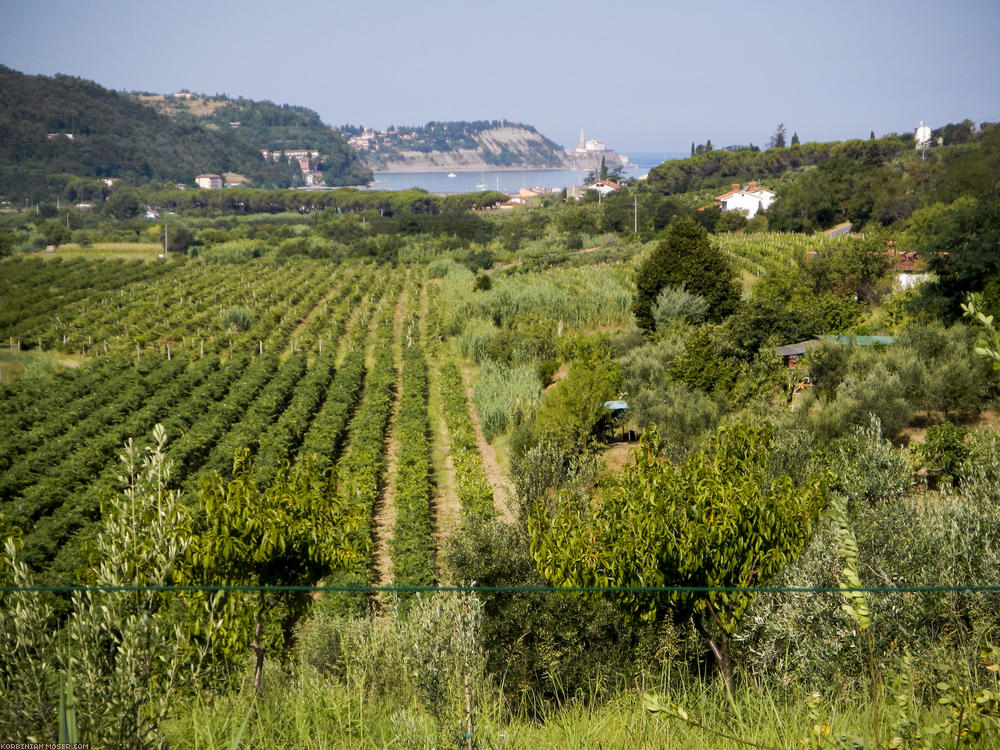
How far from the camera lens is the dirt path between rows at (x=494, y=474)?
1722cm

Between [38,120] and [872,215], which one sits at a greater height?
[38,120]

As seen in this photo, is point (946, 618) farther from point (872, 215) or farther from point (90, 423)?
point (872, 215)

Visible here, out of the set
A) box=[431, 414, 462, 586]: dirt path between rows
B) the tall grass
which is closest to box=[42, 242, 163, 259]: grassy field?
the tall grass

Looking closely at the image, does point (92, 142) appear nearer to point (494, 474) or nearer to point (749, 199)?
point (749, 199)

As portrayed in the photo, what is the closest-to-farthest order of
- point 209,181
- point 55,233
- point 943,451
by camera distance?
point 943,451 → point 55,233 → point 209,181

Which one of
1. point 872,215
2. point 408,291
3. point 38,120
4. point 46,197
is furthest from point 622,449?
point 38,120

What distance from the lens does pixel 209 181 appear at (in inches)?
5974

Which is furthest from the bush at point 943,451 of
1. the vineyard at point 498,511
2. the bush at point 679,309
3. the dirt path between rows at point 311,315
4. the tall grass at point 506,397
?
the dirt path between rows at point 311,315

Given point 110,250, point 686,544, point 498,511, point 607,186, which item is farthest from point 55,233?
point 607,186

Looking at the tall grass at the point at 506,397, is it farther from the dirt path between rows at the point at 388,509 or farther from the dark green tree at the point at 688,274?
the dark green tree at the point at 688,274

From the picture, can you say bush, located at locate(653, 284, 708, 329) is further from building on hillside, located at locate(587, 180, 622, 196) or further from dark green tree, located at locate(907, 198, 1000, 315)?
building on hillside, located at locate(587, 180, 622, 196)

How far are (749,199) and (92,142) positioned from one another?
108336 millimetres

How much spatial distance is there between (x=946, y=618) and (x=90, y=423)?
22.7 meters

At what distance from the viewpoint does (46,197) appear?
3548 inches
